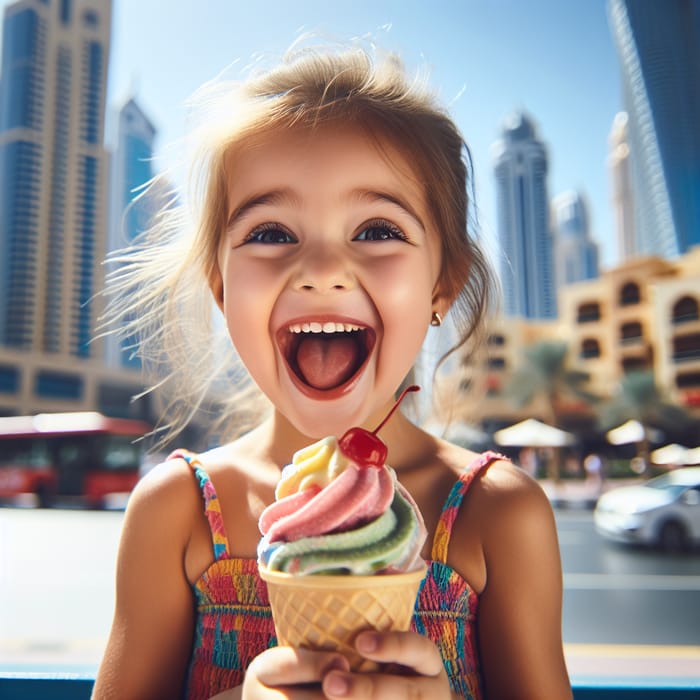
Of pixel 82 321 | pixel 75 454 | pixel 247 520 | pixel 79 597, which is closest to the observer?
pixel 247 520

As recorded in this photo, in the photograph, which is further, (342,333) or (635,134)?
(635,134)

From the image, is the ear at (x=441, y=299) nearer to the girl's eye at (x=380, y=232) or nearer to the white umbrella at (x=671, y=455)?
the girl's eye at (x=380, y=232)

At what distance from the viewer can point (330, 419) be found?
983mm

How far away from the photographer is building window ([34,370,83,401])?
3262 cm

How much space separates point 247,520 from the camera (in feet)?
3.82

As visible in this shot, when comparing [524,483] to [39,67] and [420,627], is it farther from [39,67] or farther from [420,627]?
[39,67]

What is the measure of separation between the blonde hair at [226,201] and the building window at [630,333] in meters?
36.2

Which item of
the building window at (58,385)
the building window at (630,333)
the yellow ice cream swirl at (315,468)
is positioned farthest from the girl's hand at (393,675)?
the building window at (630,333)

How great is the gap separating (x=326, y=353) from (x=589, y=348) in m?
38.3

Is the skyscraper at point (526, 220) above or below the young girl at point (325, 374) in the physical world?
above

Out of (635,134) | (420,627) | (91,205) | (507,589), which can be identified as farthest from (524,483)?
(635,134)

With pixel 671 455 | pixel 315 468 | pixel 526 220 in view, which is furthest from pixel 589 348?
pixel 315 468

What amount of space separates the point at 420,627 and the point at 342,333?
0.51 meters

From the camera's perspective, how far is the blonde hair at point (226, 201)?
3.68 ft
